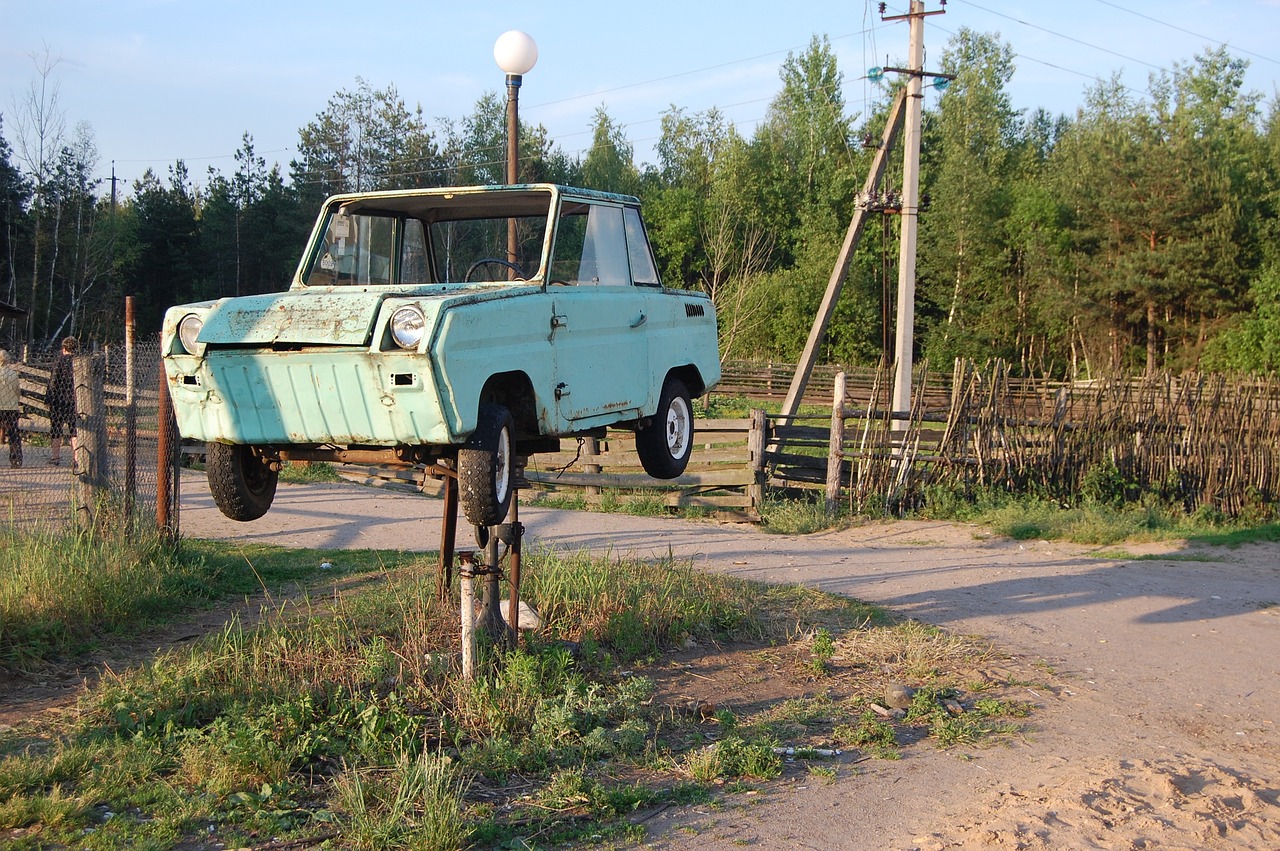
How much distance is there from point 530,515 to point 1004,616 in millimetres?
7334

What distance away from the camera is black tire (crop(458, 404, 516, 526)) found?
17.7 feet

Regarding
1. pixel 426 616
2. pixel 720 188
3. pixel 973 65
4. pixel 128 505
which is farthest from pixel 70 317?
pixel 973 65

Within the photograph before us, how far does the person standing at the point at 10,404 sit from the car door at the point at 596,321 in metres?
11.2

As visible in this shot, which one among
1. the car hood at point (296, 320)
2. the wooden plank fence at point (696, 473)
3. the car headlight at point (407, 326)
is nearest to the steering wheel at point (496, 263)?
the car hood at point (296, 320)

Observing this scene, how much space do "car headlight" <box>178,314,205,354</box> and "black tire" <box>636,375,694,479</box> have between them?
2903 mm

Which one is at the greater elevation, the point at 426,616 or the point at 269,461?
the point at 269,461

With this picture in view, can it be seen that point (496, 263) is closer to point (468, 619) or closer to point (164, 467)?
point (468, 619)

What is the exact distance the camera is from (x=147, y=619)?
848 centimetres

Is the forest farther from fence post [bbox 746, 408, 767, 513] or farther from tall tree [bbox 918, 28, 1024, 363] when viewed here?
fence post [bbox 746, 408, 767, 513]

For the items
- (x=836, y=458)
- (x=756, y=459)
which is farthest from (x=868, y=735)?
(x=756, y=459)

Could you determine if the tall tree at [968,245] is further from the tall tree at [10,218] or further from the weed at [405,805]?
the weed at [405,805]

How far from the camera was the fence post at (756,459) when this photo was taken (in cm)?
Result: 1658

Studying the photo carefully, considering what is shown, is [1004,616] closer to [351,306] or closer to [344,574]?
[344,574]

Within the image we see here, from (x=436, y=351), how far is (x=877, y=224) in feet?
155
